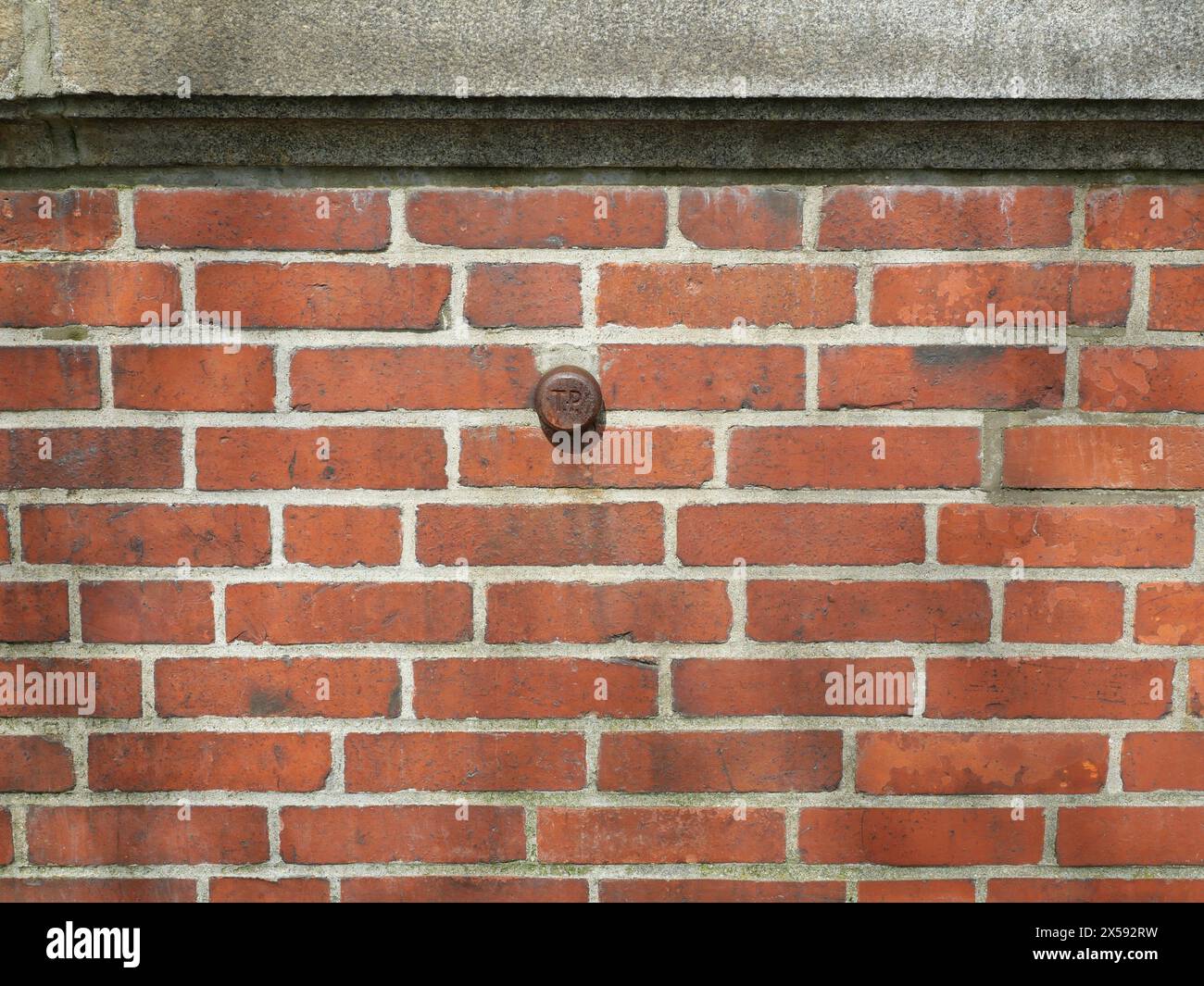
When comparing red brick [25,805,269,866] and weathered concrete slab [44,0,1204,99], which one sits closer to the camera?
weathered concrete slab [44,0,1204,99]

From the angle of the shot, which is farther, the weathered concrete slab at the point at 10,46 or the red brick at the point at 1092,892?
the red brick at the point at 1092,892

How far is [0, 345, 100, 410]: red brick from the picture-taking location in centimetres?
136

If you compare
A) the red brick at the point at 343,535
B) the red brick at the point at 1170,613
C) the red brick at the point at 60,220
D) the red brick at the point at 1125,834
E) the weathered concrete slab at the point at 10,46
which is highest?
the weathered concrete slab at the point at 10,46

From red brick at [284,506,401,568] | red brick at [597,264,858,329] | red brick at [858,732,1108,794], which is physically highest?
red brick at [597,264,858,329]

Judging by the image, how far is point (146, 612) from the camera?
139 centimetres

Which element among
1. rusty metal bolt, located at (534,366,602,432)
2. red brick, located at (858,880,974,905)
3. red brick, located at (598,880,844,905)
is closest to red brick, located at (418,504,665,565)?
rusty metal bolt, located at (534,366,602,432)

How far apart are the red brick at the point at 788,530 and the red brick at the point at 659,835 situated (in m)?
0.36

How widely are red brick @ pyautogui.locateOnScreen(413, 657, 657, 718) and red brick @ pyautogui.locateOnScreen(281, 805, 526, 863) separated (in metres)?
0.14

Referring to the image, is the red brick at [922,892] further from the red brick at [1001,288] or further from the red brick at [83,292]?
the red brick at [83,292]

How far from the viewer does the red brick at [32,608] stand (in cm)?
138

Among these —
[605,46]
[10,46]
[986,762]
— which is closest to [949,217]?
[605,46]

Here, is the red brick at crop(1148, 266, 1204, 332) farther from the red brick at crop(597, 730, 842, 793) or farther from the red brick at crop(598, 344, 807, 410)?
the red brick at crop(597, 730, 842, 793)

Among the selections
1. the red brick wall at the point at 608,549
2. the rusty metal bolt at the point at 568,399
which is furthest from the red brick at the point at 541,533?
the rusty metal bolt at the point at 568,399
